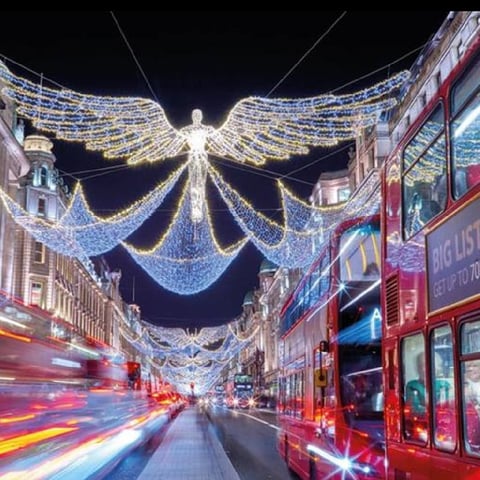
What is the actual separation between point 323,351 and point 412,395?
192 inches

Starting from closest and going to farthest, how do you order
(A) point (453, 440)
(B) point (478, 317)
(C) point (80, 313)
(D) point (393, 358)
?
(B) point (478, 317) < (A) point (453, 440) < (D) point (393, 358) < (C) point (80, 313)

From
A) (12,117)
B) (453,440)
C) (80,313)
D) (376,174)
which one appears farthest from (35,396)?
(80,313)

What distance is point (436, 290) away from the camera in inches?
232

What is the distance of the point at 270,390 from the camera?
97.6m

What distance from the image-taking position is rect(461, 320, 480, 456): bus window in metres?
5.06

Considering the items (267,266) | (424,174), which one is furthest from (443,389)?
(267,266)

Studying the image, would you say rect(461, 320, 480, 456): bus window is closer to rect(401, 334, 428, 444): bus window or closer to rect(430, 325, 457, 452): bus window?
rect(430, 325, 457, 452): bus window

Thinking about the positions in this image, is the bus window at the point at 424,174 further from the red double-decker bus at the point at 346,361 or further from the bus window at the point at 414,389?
the red double-decker bus at the point at 346,361

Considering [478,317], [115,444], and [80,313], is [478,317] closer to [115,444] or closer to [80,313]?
[115,444]

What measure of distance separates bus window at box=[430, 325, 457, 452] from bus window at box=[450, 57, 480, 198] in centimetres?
113

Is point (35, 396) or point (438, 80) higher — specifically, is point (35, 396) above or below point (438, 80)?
below

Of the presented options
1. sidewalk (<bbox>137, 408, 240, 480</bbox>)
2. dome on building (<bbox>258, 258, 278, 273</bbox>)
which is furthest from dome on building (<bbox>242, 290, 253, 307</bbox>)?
sidewalk (<bbox>137, 408, 240, 480</bbox>)

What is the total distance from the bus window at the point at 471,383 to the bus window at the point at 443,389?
212mm

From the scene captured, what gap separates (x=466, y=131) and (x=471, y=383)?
1900 mm
